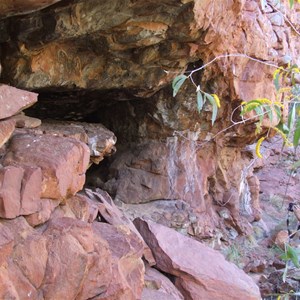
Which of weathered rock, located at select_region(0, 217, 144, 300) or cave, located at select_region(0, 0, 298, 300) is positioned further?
cave, located at select_region(0, 0, 298, 300)

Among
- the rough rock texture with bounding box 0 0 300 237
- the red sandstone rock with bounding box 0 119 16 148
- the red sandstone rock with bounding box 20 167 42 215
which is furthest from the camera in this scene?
the rough rock texture with bounding box 0 0 300 237

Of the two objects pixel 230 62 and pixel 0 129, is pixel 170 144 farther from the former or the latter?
pixel 0 129

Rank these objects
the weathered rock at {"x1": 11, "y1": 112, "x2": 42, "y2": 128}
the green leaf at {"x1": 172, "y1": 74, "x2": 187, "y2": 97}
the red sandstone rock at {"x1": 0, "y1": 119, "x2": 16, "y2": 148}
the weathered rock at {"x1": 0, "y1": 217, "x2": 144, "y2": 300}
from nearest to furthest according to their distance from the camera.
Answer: the green leaf at {"x1": 172, "y1": 74, "x2": 187, "y2": 97}
the weathered rock at {"x1": 0, "y1": 217, "x2": 144, "y2": 300}
the red sandstone rock at {"x1": 0, "y1": 119, "x2": 16, "y2": 148}
the weathered rock at {"x1": 11, "y1": 112, "x2": 42, "y2": 128}

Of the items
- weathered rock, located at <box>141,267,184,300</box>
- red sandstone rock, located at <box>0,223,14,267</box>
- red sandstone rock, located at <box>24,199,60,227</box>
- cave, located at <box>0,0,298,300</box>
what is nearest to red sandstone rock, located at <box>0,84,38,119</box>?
cave, located at <box>0,0,298,300</box>

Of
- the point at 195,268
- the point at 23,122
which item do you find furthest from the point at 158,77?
the point at 195,268

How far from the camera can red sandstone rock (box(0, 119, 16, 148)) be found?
115 inches

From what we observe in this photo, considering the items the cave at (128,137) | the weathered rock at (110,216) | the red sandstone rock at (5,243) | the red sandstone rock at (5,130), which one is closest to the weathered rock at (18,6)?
the cave at (128,137)

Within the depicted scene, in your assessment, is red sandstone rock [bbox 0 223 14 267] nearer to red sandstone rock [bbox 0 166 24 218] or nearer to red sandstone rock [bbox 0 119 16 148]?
red sandstone rock [bbox 0 166 24 218]

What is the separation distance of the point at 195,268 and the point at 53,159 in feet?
6.76

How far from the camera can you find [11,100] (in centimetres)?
302

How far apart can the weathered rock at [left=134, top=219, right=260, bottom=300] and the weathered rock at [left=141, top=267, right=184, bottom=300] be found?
13cm

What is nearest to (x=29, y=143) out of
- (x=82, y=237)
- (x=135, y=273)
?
(x=82, y=237)

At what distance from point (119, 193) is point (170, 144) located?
0.98 meters

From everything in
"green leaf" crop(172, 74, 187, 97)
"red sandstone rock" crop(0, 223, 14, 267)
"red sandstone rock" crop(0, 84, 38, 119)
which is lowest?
"red sandstone rock" crop(0, 223, 14, 267)
